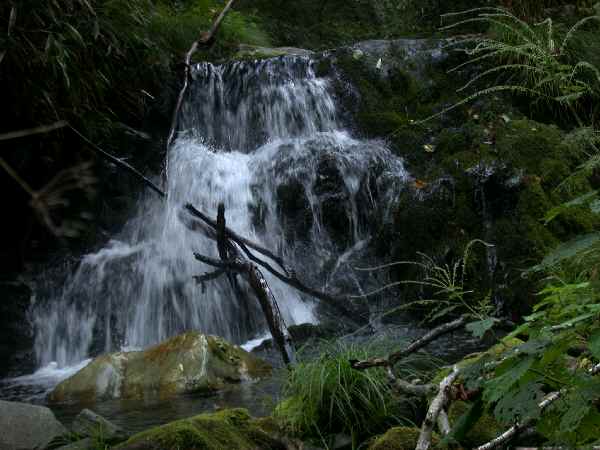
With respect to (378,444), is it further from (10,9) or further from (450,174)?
(450,174)

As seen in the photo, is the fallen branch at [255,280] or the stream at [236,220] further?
the stream at [236,220]

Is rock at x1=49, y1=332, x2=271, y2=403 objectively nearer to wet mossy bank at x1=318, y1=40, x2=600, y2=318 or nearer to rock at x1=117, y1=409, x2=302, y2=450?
rock at x1=117, y1=409, x2=302, y2=450

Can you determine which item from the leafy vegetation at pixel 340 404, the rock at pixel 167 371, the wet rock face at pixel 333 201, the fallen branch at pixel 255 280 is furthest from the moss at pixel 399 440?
the wet rock face at pixel 333 201

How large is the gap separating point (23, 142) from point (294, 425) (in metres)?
5.00

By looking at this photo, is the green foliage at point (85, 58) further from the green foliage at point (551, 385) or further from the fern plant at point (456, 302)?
the green foliage at point (551, 385)

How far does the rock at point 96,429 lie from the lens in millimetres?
2867

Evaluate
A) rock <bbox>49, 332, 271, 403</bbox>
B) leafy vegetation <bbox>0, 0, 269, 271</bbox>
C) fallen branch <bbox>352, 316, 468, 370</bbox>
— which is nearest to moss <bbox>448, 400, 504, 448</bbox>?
fallen branch <bbox>352, 316, 468, 370</bbox>

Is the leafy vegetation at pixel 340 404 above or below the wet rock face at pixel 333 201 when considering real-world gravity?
below

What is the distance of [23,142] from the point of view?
6.47 meters

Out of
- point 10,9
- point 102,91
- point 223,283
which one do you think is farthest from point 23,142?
point 223,283

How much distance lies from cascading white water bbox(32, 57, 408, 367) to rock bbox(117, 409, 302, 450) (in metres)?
3.44

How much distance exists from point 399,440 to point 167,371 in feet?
8.78

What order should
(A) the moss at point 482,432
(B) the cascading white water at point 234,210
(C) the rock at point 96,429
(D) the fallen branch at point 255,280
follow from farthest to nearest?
(B) the cascading white water at point 234,210 < (D) the fallen branch at point 255,280 < (C) the rock at point 96,429 < (A) the moss at point 482,432

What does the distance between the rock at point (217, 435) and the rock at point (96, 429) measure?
412mm
